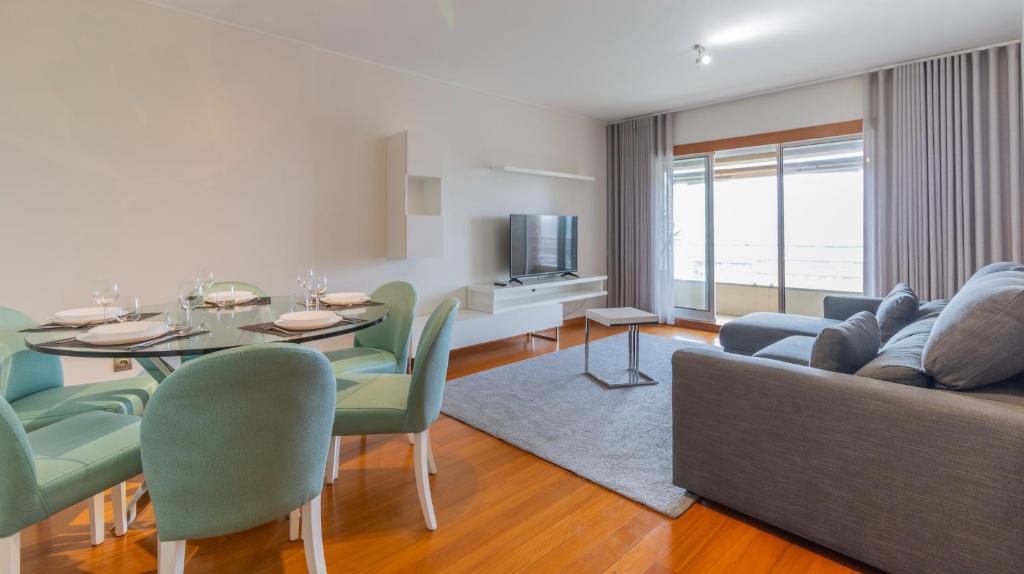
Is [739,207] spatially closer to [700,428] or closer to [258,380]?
[700,428]

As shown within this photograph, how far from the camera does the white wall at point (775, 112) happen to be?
177 inches

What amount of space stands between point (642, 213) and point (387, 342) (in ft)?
13.6

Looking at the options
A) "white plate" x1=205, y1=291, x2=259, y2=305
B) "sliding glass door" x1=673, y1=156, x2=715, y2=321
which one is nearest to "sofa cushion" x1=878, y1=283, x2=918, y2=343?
"sliding glass door" x1=673, y1=156, x2=715, y2=321

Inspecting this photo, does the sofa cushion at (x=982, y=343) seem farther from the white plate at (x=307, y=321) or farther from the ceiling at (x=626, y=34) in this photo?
the ceiling at (x=626, y=34)

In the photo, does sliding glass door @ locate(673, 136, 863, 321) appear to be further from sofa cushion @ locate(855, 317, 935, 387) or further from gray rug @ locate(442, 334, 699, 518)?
sofa cushion @ locate(855, 317, 935, 387)

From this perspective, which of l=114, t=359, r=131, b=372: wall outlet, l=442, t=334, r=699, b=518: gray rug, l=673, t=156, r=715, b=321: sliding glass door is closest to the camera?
l=442, t=334, r=699, b=518: gray rug

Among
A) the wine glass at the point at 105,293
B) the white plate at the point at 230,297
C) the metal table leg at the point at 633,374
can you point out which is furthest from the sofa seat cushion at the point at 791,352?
the wine glass at the point at 105,293

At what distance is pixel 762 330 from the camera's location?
340 cm

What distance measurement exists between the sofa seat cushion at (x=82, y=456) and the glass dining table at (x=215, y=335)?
0.24m

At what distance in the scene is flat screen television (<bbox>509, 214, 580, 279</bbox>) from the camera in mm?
4941

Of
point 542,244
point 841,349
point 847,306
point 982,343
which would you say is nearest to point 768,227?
point 847,306

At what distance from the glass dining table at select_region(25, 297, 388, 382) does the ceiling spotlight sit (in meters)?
3.11

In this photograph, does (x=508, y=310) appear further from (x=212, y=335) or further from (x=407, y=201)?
(x=212, y=335)

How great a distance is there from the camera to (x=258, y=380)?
1131 mm
